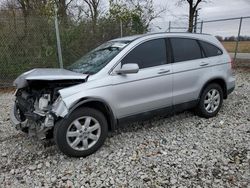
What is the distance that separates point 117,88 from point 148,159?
1115 millimetres

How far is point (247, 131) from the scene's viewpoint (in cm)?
443

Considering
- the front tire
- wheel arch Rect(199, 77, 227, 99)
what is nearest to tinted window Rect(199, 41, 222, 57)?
wheel arch Rect(199, 77, 227, 99)

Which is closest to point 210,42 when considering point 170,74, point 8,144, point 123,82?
point 170,74

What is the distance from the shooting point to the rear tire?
16.1 ft

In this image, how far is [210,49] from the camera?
5016mm

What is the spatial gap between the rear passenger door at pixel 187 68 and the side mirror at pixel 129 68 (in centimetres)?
93

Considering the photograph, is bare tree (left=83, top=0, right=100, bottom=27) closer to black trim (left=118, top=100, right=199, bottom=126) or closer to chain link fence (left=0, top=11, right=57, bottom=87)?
chain link fence (left=0, top=11, right=57, bottom=87)

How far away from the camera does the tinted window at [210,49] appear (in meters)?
4.94

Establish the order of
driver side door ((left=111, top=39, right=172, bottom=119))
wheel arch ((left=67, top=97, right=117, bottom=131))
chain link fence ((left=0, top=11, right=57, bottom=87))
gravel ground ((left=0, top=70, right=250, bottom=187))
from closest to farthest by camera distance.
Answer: gravel ground ((left=0, top=70, right=250, bottom=187)), wheel arch ((left=67, top=97, right=117, bottom=131)), driver side door ((left=111, top=39, right=172, bottom=119)), chain link fence ((left=0, top=11, right=57, bottom=87))

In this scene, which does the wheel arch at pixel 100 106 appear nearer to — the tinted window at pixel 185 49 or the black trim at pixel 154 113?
the black trim at pixel 154 113

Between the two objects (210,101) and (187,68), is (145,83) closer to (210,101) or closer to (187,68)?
(187,68)

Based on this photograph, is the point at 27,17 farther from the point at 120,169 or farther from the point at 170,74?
the point at 120,169

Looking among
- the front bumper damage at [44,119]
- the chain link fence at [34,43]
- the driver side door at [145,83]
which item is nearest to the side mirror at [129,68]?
the driver side door at [145,83]

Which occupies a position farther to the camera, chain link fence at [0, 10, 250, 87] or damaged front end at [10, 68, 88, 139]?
chain link fence at [0, 10, 250, 87]
